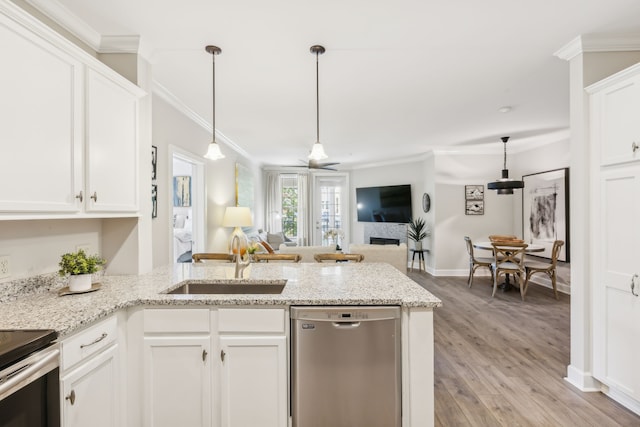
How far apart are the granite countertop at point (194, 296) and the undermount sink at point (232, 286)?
0.05 metres

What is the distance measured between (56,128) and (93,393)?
131cm

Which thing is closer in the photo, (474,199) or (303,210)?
(474,199)

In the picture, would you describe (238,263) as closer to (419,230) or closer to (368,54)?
(368,54)

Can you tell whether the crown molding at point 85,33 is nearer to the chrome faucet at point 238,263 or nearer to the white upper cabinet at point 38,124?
the white upper cabinet at point 38,124

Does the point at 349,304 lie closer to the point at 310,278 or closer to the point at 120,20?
the point at 310,278

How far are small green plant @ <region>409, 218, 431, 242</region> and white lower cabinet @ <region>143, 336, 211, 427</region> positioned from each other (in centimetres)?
588

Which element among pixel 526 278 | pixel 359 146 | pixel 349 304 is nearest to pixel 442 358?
pixel 349 304

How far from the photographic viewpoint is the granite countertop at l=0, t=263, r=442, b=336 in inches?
56.6

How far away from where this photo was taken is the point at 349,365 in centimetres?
167

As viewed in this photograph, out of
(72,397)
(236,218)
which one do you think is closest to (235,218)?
(236,218)

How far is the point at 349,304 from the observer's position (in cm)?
168

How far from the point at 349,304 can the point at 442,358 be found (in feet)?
5.63

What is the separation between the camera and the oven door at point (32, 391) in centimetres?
106

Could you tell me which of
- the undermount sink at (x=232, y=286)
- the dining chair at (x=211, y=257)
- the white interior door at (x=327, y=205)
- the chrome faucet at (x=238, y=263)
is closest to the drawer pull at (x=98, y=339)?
the undermount sink at (x=232, y=286)
